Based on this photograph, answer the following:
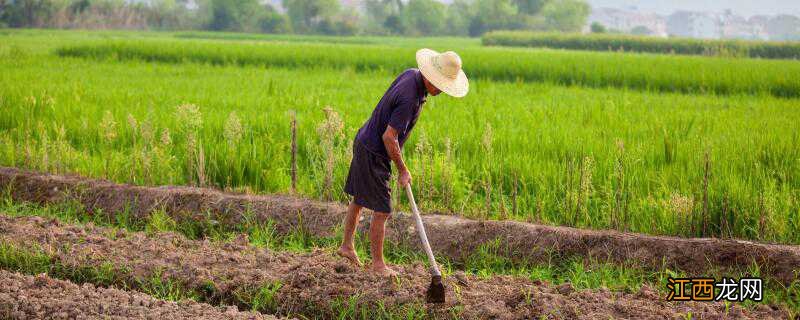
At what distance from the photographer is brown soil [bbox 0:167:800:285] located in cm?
503

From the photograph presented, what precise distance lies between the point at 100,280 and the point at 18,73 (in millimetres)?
10128

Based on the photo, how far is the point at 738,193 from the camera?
5684mm

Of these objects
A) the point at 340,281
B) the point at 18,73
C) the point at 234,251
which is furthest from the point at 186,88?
the point at 340,281

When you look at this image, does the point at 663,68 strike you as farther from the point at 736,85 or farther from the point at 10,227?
the point at 10,227

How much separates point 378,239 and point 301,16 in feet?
208

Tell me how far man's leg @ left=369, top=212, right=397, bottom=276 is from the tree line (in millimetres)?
40980

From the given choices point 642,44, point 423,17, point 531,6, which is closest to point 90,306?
point 642,44

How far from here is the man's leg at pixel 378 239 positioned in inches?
179

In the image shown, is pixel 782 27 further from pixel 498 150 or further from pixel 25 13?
pixel 498 150

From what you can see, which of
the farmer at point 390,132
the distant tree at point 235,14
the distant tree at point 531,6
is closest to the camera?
the farmer at point 390,132

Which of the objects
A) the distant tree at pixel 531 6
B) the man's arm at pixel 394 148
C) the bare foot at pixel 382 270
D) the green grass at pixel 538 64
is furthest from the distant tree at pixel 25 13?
the distant tree at pixel 531 6

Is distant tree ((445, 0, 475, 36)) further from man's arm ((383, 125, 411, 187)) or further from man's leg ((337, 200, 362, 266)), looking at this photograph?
man's arm ((383, 125, 411, 187))

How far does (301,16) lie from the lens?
6681cm

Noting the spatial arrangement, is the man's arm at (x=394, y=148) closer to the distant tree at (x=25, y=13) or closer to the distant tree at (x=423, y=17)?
the distant tree at (x=25, y=13)
